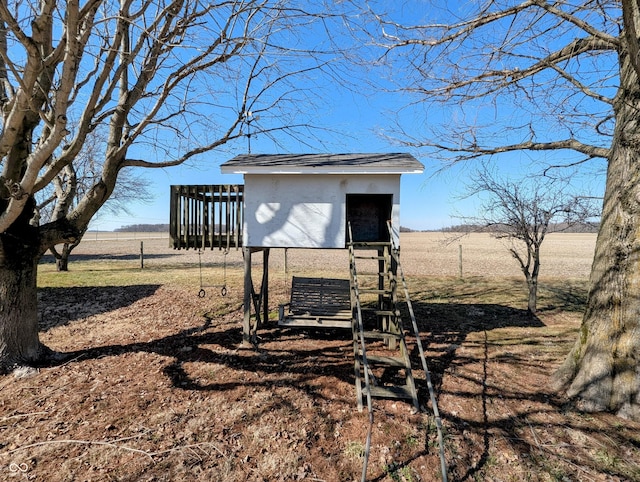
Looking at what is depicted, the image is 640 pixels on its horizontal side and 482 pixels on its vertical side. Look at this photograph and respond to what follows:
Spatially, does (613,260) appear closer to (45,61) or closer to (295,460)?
(295,460)

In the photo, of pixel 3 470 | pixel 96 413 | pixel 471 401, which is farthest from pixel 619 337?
pixel 3 470

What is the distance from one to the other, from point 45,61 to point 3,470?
172 inches

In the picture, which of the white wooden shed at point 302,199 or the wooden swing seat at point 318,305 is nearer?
the white wooden shed at point 302,199

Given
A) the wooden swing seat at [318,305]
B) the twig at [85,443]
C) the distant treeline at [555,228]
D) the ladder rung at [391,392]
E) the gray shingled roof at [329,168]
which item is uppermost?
the gray shingled roof at [329,168]

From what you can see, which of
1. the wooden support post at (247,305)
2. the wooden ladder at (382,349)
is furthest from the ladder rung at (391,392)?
the wooden support post at (247,305)

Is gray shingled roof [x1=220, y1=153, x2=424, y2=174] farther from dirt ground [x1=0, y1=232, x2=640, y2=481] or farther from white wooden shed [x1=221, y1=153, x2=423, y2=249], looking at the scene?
dirt ground [x1=0, y1=232, x2=640, y2=481]

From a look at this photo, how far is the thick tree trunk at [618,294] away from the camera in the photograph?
3.94 m

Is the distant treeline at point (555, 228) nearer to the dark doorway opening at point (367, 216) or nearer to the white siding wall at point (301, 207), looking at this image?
the dark doorway opening at point (367, 216)

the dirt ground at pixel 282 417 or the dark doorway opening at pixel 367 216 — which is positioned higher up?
the dark doorway opening at pixel 367 216

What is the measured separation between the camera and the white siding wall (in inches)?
242

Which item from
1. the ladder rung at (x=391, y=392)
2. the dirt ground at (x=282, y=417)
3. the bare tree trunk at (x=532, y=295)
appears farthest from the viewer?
the bare tree trunk at (x=532, y=295)

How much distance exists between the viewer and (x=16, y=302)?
16.0ft

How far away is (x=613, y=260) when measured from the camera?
4.18m

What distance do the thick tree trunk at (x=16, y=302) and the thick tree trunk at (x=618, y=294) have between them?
27.1 feet
